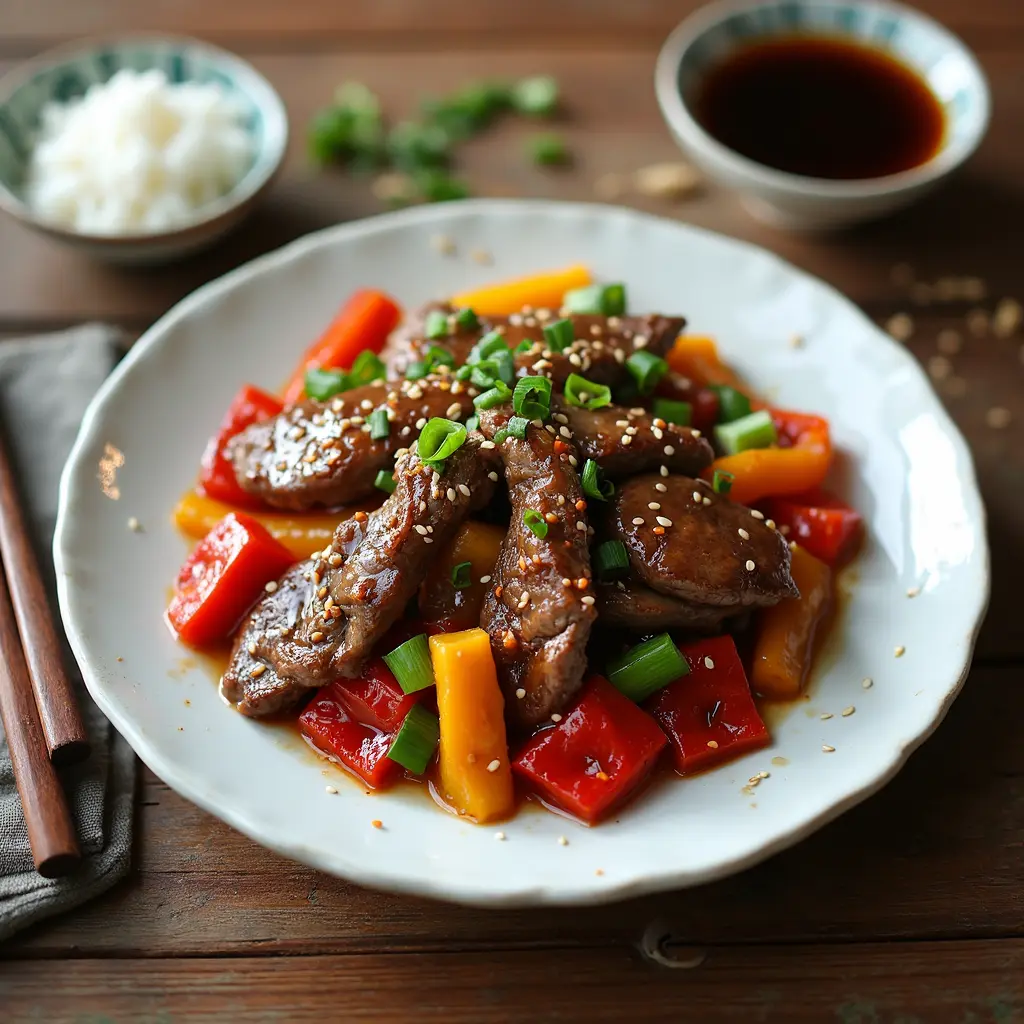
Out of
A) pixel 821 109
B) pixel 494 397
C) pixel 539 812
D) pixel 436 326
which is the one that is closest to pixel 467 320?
pixel 436 326

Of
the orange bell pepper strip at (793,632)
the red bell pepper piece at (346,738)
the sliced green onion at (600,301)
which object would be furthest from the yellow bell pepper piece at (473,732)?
the sliced green onion at (600,301)

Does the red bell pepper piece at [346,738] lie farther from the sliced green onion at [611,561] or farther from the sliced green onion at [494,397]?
the sliced green onion at [494,397]

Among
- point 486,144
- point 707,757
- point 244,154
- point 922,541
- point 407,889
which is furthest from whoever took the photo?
point 486,144

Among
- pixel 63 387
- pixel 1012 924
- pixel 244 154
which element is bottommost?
pixel 1012 924

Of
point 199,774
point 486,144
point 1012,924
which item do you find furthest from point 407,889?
point 486,144

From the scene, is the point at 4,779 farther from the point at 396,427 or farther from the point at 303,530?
the point at 396,427

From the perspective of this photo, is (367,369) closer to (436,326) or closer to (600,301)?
(436,326)
